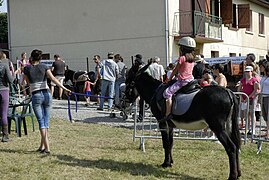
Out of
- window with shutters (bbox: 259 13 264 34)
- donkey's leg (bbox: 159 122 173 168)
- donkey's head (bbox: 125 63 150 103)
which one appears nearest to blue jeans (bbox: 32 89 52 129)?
donkey's head (bbox: 125 63 150 103)

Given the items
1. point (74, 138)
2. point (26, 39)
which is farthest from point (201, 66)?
point (26, 39)

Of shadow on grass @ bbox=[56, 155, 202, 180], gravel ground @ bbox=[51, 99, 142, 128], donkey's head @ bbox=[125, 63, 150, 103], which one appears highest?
donkey's head @ bbox=[125, 63, 150, 103]

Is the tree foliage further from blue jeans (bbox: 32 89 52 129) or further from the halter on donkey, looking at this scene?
the halter on donkey

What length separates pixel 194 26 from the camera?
2353 centimetres

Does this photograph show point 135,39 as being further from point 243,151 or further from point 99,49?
point 243,151

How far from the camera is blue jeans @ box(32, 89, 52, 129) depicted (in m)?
8.22

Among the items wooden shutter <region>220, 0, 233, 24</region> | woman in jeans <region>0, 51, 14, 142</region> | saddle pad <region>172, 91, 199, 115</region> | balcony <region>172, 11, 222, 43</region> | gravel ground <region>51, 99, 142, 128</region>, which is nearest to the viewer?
saddle pad <region>172, 91, 199, 115</region>

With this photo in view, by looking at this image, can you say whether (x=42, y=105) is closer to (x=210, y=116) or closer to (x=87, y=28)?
(x=210, y=116)

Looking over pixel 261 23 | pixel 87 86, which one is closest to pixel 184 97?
pixel 87 86

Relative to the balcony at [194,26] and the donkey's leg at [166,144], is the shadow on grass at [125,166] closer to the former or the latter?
the donkey's leg at [166,144]

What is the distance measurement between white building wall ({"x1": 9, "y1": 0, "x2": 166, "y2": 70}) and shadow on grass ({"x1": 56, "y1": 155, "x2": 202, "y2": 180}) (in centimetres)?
1498

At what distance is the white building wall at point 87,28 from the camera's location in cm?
2291

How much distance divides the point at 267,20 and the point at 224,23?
32.0 ft

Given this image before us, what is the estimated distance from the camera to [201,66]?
35.0 feet
